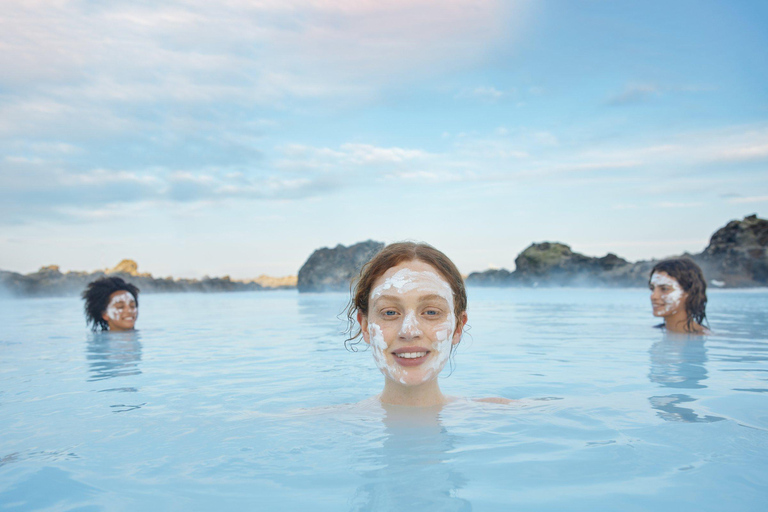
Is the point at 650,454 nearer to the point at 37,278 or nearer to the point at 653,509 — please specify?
the point at 653,509

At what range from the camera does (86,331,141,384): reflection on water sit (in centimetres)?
812

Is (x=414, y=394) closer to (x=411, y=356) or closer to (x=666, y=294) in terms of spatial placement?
(x=411, y=356)

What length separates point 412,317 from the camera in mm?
4457

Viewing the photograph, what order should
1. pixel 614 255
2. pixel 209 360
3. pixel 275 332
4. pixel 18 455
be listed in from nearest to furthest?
pixel 18 455 < pixel 209 360 < pixel 275 332 < pixel 614 255

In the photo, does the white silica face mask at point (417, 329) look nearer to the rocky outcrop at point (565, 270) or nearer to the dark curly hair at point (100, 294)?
the dark curly hair at point (100, 294)

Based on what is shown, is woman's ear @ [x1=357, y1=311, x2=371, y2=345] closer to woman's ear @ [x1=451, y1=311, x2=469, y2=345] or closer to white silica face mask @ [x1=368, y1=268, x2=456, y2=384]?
white silica face mask @ [x1=368, y1=268, x2=456, y2=384]

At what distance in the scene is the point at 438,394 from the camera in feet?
16.6

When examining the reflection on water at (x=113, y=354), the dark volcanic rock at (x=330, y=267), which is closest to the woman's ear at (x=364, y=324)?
the reflection on water at (x=113, y=354)

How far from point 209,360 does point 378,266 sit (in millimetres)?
5693

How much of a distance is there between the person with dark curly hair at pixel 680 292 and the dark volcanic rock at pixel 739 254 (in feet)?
126

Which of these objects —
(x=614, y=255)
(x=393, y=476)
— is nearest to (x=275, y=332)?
(x=393, y=476)

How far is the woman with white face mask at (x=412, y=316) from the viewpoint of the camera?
4.46 m

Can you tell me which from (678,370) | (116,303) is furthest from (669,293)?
(116,303)

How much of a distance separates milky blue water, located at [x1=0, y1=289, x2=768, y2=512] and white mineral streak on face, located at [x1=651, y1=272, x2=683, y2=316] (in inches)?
99.0
